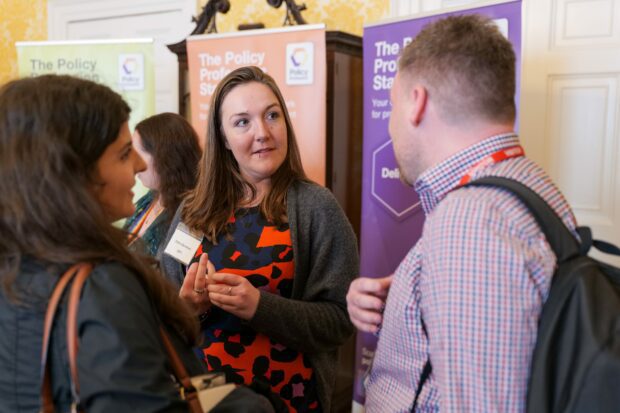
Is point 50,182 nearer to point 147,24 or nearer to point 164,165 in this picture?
point 164,165

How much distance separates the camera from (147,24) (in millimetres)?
4664

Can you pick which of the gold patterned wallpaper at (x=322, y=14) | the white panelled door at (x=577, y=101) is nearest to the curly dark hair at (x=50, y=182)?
the white panelled door at (x=577, y=101)

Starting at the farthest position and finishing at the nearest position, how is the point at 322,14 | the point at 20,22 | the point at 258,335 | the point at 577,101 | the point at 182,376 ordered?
1. the point at 20,22
2. the point at 322,14
3. the point at 577,101
4. the point at 258,335
5. the point at 182,376

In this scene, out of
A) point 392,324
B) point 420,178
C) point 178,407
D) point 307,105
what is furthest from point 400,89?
point 307,105

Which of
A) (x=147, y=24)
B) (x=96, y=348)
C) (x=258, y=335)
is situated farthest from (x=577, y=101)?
(x=147, y=24)

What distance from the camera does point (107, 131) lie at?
954 millimetres

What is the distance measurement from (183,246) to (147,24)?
354cm

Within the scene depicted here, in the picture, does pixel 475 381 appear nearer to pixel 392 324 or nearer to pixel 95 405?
pixel 392 324

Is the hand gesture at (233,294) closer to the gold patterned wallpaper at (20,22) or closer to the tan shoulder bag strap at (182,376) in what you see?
the tan shoulder bag strap at (182,376)

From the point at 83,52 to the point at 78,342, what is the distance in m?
3.45

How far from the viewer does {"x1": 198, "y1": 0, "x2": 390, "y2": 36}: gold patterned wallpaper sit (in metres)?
3.60

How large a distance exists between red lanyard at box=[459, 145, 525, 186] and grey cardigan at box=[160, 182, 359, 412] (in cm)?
70

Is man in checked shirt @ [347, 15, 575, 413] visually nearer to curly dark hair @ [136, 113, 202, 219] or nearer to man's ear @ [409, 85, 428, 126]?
man's ear @ [409, 85, 428, 126]

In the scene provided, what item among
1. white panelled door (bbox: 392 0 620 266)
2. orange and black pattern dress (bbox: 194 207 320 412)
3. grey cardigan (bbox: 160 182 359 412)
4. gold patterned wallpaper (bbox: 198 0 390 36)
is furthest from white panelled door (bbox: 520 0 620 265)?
orange and black pattern dress (bbox: 194 207 320 412)
